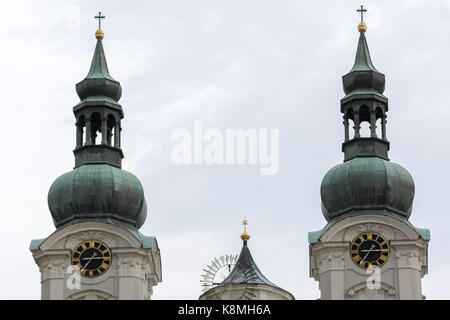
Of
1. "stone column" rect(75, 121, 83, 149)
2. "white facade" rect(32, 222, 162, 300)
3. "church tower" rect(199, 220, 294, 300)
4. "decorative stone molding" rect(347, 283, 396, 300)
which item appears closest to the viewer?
"church tower" rect(199, 220, 294, 300)

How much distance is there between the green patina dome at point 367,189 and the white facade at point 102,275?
5.38m

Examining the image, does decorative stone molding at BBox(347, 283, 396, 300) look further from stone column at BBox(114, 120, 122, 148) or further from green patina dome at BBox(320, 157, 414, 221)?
stone column at BBox(114, 120, 122, 148)

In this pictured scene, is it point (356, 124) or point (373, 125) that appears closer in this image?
point (356, 124)

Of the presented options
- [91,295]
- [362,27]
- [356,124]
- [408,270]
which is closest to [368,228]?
[408,270]

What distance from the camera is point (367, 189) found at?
197ft

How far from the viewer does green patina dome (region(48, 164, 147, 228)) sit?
60188 mm

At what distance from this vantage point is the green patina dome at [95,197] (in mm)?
60188

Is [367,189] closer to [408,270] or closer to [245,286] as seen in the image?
[408,270]

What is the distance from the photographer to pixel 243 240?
60594 mm

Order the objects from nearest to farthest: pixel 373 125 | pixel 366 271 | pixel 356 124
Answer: pixel 366 271 → pixel 356 124 → pixel 373 125

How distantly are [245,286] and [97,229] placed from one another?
438 centimetres

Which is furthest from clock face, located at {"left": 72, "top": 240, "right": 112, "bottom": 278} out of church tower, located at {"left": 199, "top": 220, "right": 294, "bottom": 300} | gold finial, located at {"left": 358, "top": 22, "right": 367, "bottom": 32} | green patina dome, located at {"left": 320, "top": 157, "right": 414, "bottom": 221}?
gold finial, located at {"left": 358, "top": 22, "right": 367, "bottom": 32}

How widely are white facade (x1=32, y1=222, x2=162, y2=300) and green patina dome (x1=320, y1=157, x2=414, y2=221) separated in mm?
5377
